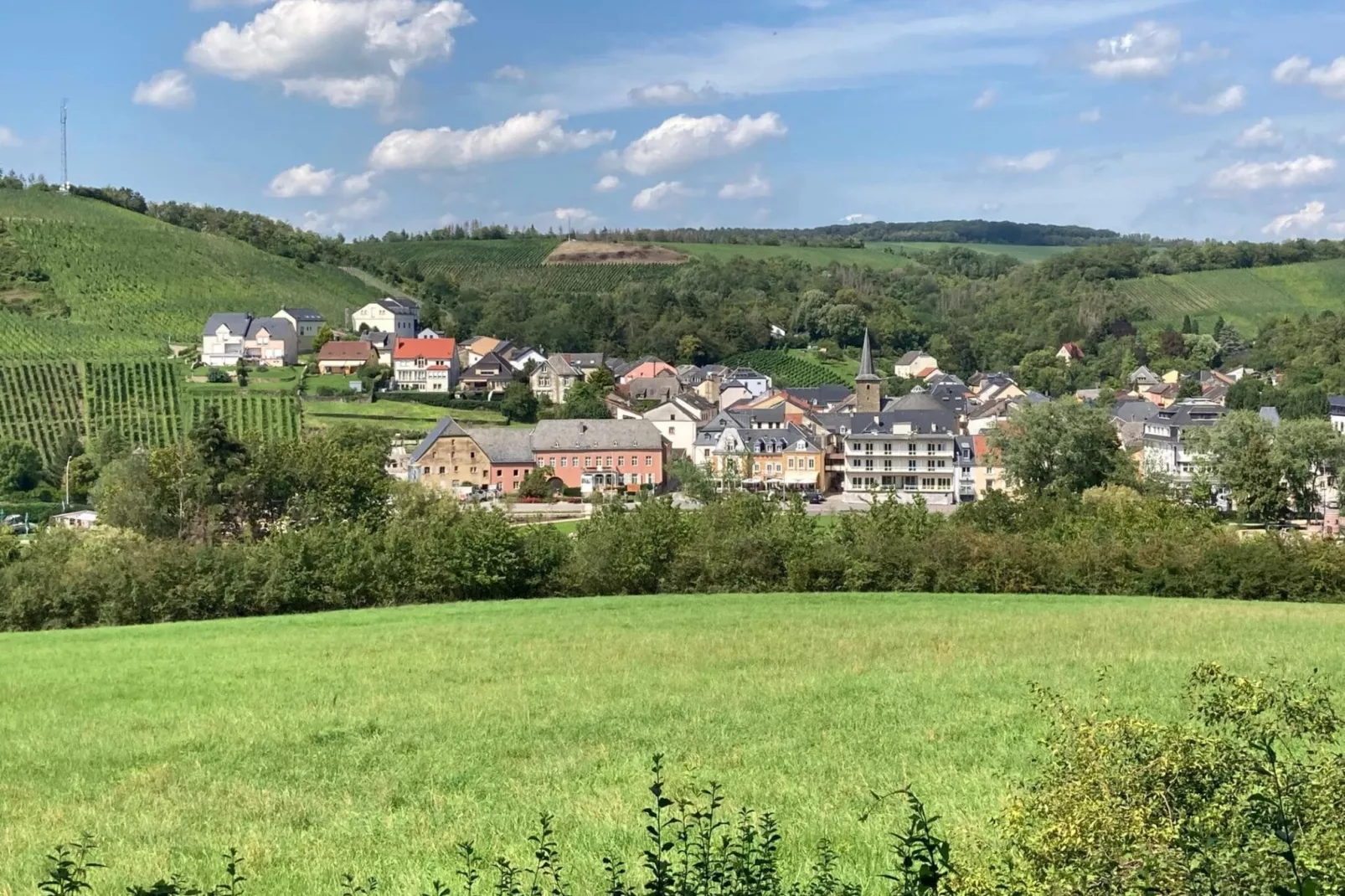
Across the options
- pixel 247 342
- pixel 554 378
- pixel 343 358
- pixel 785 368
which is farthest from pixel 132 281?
pixel 785 368

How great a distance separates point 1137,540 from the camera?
3916cm

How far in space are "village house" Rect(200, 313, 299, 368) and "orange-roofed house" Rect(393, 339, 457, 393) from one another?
452 inches

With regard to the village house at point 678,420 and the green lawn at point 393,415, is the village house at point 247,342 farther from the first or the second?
the village house at point 678,420

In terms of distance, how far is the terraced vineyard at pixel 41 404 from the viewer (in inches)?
3504

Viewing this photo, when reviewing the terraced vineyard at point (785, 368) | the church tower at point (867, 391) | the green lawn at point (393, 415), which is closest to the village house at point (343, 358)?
the green lawn at point (393, 415)

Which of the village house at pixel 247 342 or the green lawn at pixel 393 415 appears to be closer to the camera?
the green lawn at pixel 393 415

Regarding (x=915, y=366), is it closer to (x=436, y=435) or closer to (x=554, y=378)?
(x=554, y=378)

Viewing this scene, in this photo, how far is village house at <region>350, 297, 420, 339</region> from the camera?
145 meters

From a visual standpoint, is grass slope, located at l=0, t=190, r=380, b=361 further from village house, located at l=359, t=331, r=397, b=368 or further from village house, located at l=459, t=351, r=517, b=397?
village house, located at l=459, t=351, r=517, b=397

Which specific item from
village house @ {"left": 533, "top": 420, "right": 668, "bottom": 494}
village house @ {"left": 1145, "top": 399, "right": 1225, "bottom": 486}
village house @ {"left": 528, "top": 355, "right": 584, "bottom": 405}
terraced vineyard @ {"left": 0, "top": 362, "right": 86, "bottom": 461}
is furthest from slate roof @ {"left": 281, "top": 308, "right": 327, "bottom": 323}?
village house @ {"left": 1145, "top": 399, "right": 1225, "bottom": 486}

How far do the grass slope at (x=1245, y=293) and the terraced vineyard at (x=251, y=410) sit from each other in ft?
428

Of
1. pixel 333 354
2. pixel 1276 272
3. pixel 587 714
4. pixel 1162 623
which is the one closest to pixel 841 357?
pixel 333 354

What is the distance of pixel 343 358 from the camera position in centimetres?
12288

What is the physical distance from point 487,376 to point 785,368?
137 ft
